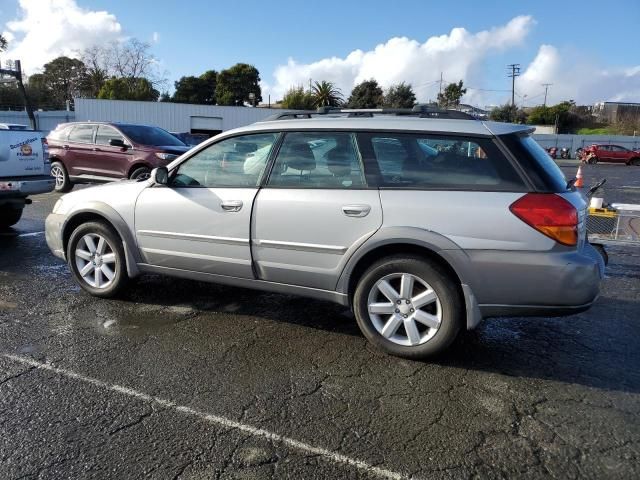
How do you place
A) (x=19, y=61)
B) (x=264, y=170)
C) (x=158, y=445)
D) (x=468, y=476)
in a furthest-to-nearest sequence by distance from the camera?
1. (x=19, y=61)
2. (x=264, y=170)
3. (x=158, y=445)
4. (x=468, y=476)

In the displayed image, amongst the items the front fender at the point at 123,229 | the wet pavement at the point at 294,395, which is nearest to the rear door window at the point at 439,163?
the wet pavement at the point at 294,395

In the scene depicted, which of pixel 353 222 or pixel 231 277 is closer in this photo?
pixel 353 222

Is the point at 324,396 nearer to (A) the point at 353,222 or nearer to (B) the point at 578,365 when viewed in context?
(A) the point at 353,222

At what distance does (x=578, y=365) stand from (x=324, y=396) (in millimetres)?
1860

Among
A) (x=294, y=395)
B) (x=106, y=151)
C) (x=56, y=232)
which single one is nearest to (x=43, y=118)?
(x=106, y=151)

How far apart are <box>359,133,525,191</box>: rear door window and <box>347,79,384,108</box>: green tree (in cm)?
7255

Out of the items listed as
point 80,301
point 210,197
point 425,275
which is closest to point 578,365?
point 425,275

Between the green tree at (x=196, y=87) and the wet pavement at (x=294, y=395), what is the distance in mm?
74022

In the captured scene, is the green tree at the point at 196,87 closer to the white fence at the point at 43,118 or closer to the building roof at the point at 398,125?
the white fence at the point at 43,118

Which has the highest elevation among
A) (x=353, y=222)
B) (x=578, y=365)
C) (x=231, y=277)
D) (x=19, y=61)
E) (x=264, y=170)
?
(x=19, y=61)

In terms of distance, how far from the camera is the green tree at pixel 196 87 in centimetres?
7406

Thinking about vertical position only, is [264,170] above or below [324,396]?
above

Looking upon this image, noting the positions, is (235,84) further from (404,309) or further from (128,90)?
(404,309)

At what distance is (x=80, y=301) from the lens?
4938mm
